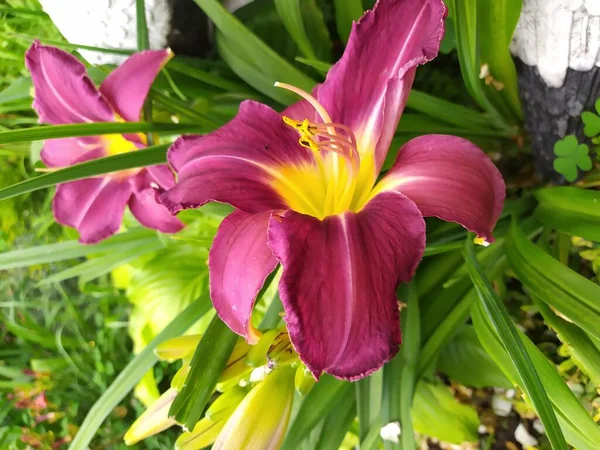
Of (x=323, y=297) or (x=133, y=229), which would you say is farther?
(x=133, y=229)

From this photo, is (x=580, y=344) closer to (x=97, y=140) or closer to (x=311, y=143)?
(x=311, y=143)

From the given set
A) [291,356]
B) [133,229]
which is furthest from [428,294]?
[133,229]

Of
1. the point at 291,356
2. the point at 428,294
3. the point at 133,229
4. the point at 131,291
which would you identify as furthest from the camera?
the point at 131,291

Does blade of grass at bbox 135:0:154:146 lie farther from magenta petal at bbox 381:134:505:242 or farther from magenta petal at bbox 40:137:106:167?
magenta petal at bbox 381:134:505:242

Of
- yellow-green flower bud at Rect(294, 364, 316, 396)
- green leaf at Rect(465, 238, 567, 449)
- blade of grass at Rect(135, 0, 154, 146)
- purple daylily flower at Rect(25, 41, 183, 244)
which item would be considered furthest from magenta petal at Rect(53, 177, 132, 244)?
green leaf at Rect(465, 238, 567, 449)

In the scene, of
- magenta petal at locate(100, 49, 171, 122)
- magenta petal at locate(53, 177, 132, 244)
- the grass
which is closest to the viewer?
magenta petal at locate(100, 49, 171, 122)

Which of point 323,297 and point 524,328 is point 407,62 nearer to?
point 323,297
